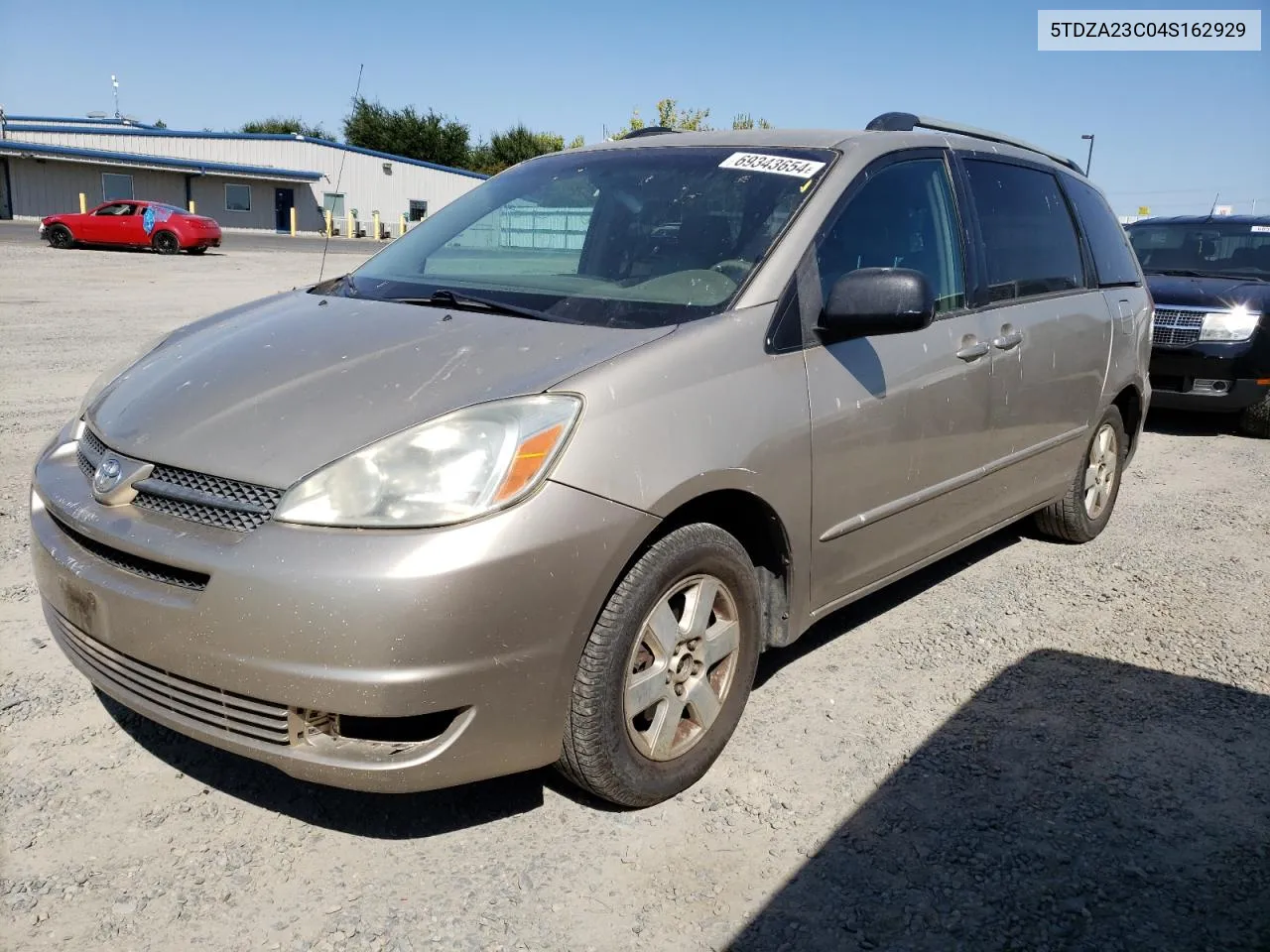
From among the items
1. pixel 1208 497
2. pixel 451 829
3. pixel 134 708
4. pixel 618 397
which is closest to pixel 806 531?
pixel 618 397

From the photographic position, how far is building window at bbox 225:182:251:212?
5006 centimetres

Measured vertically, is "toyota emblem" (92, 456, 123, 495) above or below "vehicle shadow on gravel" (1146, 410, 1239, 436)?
above

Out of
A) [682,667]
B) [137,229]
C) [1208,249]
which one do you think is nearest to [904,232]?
[682,667]

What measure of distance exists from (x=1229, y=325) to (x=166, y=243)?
93.3ft

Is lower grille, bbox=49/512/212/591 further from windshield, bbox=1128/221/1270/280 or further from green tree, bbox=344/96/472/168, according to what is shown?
green tree, bbox=344/96/472/168

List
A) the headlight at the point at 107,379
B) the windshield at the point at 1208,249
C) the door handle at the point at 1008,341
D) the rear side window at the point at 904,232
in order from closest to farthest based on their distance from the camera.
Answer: the headlight at the point at 107,379 < the rear side window at the point at 904,232 < the door handle at the point at 1008,341 < the windshield at the point at 1208,249

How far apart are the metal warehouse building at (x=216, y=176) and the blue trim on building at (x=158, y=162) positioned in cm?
4

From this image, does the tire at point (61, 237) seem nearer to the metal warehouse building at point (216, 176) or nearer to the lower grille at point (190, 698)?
the metal warehouse building at point (216, 176)

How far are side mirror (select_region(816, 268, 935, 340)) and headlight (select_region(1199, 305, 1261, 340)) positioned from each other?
20.0ft

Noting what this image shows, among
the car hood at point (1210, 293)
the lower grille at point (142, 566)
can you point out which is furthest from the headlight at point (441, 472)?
the car hood at point (1210, 293)

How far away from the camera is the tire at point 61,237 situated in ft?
95.0

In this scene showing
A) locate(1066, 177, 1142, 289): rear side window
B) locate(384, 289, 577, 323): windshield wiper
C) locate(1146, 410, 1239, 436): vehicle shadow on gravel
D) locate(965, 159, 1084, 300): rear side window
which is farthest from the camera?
locate(1146, 410, 1239, 436): vehicle shadow on gravel

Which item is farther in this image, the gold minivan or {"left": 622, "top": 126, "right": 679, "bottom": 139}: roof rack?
{"left": 622, "top": 126, "right": 679, "bottom": 139}: roof rack

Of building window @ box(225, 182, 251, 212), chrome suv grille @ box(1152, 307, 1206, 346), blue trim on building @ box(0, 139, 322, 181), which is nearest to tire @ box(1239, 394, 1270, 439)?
chrome suv grille @ box(1152, 307, 1206, 346)
